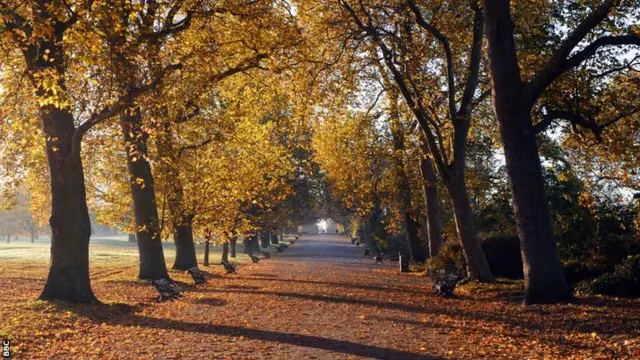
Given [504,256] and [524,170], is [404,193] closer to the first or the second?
[504,256]

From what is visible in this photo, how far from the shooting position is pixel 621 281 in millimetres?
14992

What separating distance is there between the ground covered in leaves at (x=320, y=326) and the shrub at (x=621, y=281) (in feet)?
4.16

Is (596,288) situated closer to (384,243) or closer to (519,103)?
(519,103)

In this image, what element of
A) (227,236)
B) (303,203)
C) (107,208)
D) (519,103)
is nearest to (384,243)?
(303,203)

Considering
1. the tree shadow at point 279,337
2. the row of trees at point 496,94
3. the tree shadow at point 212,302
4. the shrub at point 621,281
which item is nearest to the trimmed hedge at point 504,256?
the row of trees at point 496,94

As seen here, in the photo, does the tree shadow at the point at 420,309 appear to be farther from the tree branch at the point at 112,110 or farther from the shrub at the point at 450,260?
the tree branch at the point at 112,110

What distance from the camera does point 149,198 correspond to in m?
22.4

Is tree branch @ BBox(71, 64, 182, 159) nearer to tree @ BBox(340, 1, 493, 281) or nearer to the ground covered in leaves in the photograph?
the ground covered in leaves

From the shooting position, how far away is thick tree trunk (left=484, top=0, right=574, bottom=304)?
13.6 meters

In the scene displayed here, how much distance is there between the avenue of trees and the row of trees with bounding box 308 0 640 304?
0.06 metres

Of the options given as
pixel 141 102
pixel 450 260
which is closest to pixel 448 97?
pixel 450 260

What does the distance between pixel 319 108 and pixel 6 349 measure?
14.7 metres

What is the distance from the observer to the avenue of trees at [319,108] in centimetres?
1362

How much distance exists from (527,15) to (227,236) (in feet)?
60.5
